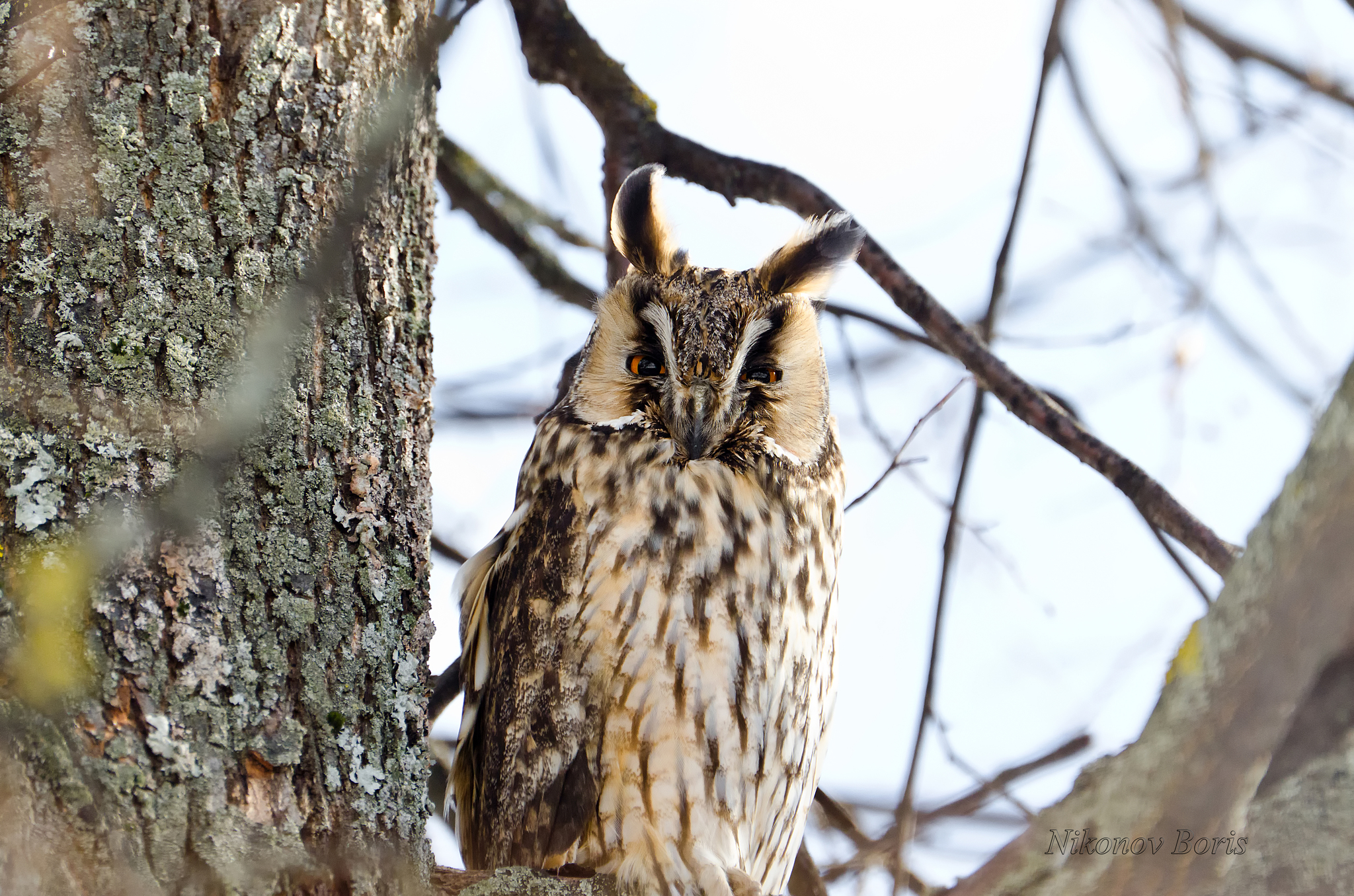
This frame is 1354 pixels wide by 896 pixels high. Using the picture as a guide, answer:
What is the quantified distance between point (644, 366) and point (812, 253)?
481 mm

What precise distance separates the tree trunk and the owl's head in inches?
21.0

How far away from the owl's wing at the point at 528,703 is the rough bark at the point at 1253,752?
1076 mm

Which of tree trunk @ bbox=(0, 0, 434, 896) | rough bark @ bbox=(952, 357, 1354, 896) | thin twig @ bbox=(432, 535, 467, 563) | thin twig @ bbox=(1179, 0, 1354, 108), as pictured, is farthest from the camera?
thin twig @ bbox=(1179, 0, 1354, 108)

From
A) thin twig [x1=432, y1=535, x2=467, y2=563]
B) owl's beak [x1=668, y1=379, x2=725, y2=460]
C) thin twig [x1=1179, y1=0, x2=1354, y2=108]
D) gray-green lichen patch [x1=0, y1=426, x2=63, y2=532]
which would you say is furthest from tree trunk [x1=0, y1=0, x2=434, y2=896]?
thin twig [x1=1179, y1=0, x2=1354, y2=108]

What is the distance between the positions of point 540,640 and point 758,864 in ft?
2.18

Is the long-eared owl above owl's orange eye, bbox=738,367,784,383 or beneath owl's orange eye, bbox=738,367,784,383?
beneath

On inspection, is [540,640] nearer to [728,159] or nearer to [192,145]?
[192,145]

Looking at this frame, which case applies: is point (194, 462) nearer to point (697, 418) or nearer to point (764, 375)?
point (697, 418)

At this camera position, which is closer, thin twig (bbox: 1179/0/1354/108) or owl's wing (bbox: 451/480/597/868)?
owl's wing (bbox: 451/480/597/868)

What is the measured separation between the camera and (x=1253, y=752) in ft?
2.54

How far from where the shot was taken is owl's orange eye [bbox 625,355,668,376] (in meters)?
2.05

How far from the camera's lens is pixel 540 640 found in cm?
190
